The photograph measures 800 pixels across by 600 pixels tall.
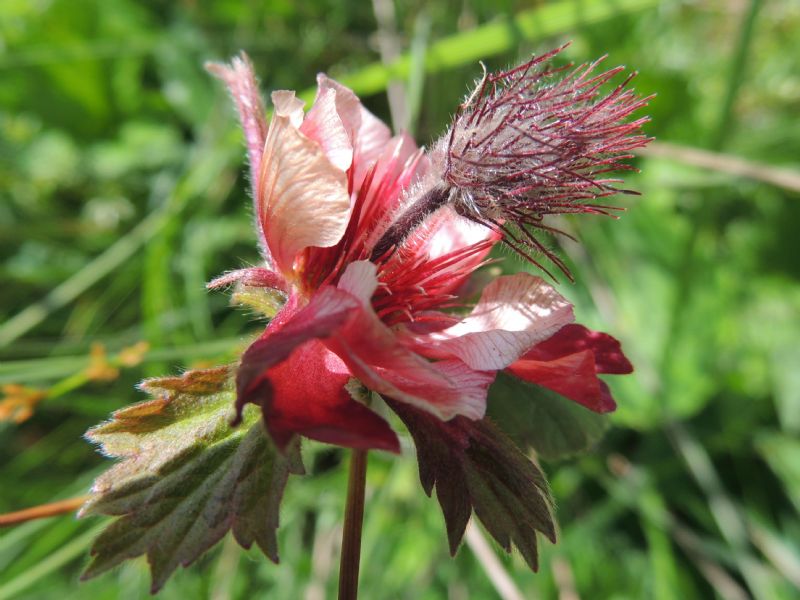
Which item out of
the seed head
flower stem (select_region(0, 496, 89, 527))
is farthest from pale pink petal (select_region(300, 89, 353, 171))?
flower stem (select_region(0, 496, 89, 527))

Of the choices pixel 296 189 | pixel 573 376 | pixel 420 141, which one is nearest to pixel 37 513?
pixel 296 189

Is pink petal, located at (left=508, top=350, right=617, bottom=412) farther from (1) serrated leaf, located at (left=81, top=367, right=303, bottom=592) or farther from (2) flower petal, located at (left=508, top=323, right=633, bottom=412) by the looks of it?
(1) serrated leaf, located at (left=81, top=367, right=303, bottom=592)

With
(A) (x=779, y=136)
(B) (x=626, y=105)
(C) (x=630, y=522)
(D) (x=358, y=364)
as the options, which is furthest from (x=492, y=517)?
(A) (x=779, y=136)

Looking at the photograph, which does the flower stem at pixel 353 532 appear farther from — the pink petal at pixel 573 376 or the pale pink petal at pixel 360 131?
the pale pink petal at pixel 360 131

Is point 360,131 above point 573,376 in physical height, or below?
above

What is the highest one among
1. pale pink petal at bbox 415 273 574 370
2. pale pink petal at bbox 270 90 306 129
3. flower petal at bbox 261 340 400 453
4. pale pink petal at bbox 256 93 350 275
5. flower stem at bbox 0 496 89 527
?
pale pink petal at bbox 270 90 306 129

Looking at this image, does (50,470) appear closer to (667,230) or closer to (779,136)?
(667,230)

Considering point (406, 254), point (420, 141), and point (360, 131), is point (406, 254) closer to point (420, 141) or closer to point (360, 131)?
point (360, 131)
